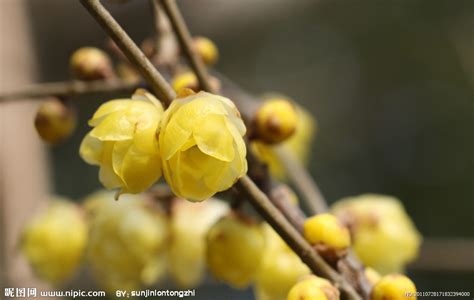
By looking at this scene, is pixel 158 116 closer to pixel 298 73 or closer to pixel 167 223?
pixel 167 223

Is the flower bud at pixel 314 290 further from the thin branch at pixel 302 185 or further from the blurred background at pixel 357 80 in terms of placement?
the blurred background at pixel 357 80

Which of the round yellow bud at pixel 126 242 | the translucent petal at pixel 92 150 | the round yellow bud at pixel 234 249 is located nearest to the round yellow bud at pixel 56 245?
the round yellow bud at pixel 126 242

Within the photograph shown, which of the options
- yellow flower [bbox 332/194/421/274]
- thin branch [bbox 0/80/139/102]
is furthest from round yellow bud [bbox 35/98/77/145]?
yellow flower [bbox 332/194/421/274]

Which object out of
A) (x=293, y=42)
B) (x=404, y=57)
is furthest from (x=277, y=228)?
(x=293, y=42)

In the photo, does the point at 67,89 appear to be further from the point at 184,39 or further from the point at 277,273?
the point at 277,273

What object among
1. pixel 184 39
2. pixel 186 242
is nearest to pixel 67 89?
pixel 184 39

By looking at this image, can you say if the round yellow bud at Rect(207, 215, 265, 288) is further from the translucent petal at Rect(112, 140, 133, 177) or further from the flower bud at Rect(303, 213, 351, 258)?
the translucent petal at Rect(112, 140, 133, 177)
